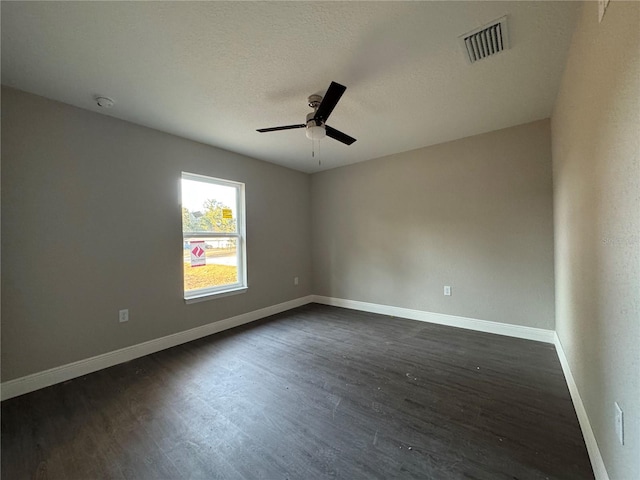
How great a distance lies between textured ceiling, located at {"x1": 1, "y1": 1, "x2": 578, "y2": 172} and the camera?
1.44 meters

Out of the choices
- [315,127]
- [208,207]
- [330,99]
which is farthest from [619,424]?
[208,207]

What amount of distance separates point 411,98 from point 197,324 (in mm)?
3492

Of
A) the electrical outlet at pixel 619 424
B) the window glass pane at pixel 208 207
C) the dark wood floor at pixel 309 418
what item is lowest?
the dark wood floor at pixel 309 418

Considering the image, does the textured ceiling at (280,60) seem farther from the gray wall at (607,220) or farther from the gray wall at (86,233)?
the gray wall at (607,220)

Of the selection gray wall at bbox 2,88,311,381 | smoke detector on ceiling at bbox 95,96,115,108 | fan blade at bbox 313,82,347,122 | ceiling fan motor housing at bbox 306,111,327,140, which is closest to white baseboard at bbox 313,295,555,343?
gray wall at bbox 2,88,311,381

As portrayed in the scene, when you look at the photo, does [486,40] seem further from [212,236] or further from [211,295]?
[211,295]

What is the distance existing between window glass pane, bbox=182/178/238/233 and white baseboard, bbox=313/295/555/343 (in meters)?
2.33

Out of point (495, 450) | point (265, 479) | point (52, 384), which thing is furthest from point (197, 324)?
point (495, 450)

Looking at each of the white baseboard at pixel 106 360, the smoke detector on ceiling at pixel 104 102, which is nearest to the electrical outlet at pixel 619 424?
the white baseboard at pixel 106 360

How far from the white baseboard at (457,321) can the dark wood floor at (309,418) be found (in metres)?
0.17

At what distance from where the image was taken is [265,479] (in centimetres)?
128

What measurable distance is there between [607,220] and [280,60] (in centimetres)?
209

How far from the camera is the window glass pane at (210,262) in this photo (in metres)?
3.21

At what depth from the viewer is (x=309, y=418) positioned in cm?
171
